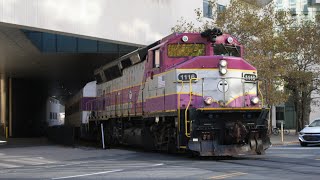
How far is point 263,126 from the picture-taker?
1511 cm

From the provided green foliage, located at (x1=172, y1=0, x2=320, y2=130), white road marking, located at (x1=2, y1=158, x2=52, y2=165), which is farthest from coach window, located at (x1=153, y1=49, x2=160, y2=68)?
green foliage, located at (x1=172, y1=0, x2=320, y2=130)

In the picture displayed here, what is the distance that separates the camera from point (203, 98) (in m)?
15.0

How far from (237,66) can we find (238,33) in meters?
15.0

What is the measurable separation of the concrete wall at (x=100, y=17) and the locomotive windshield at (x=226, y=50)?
10.2 meters

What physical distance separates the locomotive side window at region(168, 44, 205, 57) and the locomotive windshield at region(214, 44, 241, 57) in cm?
50

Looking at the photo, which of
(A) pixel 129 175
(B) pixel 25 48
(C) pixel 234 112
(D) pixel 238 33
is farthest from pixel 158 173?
(B) pixel 25 48

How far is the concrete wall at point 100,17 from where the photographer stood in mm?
21781

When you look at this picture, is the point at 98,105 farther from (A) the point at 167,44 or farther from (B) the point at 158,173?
(B) the point at 158,173

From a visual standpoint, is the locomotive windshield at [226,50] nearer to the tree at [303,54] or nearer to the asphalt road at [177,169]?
the asphalt road at [177,169]

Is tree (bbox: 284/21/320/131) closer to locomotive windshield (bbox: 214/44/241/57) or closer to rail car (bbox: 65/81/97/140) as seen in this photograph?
rail car (bbox: 65/81/97/140)

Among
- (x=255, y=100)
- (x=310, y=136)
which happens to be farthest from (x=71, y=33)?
(x=310, y=136)

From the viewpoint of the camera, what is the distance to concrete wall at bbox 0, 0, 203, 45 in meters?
21.8

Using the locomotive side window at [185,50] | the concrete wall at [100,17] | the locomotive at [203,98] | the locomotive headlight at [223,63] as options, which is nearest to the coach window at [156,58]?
the locomotive at [203,98]

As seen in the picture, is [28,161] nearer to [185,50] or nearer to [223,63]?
→ [185,50]
